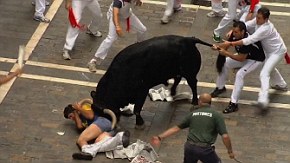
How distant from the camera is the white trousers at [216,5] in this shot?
1516 centimetres

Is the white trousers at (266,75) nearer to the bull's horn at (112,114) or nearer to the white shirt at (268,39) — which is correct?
the white shirt at (268,39)

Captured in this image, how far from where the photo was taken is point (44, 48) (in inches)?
561

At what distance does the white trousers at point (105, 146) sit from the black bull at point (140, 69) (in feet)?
2.15

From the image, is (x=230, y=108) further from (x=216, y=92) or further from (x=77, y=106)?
(x=77, y=106)

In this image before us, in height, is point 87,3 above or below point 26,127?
above

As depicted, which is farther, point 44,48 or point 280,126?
point 44,48

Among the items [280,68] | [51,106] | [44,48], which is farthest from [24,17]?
[280,68]

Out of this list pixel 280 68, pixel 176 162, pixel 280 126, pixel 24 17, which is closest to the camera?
pixel 176 162

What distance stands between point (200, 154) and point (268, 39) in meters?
3.07

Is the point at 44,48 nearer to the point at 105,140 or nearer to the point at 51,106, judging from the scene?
the point at 51,106

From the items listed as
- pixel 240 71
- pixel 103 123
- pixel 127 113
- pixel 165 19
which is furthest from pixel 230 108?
pixel 165 19

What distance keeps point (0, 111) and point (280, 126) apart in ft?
15.9

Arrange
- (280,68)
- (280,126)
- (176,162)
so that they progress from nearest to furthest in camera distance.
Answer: (176,162), (280,126), (280,68)

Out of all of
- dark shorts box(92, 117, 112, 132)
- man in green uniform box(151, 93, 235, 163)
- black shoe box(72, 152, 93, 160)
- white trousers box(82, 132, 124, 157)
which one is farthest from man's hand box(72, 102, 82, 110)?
man in green uniform box(151, 93, 235, 163)
